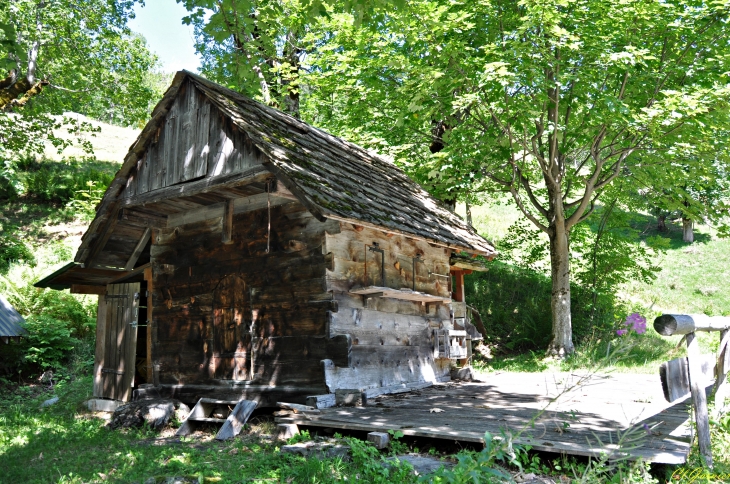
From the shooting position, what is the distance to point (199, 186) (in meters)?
8.65

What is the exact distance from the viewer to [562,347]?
14867mm

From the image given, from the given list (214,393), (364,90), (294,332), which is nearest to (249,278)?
(294,332)

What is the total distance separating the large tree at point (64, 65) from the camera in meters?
17.5

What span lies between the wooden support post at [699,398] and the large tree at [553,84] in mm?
7378

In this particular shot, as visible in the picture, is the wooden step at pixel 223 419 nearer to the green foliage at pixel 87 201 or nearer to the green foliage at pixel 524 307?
the green foliage at pixel 524 307

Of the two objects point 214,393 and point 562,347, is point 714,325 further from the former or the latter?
point 562,347

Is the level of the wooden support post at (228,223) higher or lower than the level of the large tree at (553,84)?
lower

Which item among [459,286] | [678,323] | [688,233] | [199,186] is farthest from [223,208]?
[688,233]

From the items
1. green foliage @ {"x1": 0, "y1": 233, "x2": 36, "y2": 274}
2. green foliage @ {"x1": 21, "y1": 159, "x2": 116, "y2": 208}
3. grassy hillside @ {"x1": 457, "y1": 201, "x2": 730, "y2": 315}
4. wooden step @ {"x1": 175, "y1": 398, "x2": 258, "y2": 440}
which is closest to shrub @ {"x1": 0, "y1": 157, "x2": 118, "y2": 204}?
green foliage @ {"x1": 21, "y1": 159, "x2": 116, "y2": 208}

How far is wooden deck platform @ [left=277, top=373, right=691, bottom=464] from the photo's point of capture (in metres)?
5.16

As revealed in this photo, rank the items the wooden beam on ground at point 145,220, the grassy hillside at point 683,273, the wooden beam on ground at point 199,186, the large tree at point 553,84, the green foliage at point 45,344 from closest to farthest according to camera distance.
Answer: the wooden beam on ground at point 199,186
the wooden beam on ground at point 145,220
the large tree at point 553,84
the green foliage at point 45,344
the grassy hillside at point 683,273

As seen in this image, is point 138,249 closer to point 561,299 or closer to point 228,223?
point 228,223

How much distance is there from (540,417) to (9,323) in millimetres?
11557

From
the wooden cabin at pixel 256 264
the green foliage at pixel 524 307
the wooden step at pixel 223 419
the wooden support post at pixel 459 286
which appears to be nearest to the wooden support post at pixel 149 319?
the wooden cabin at pixel 256 264
